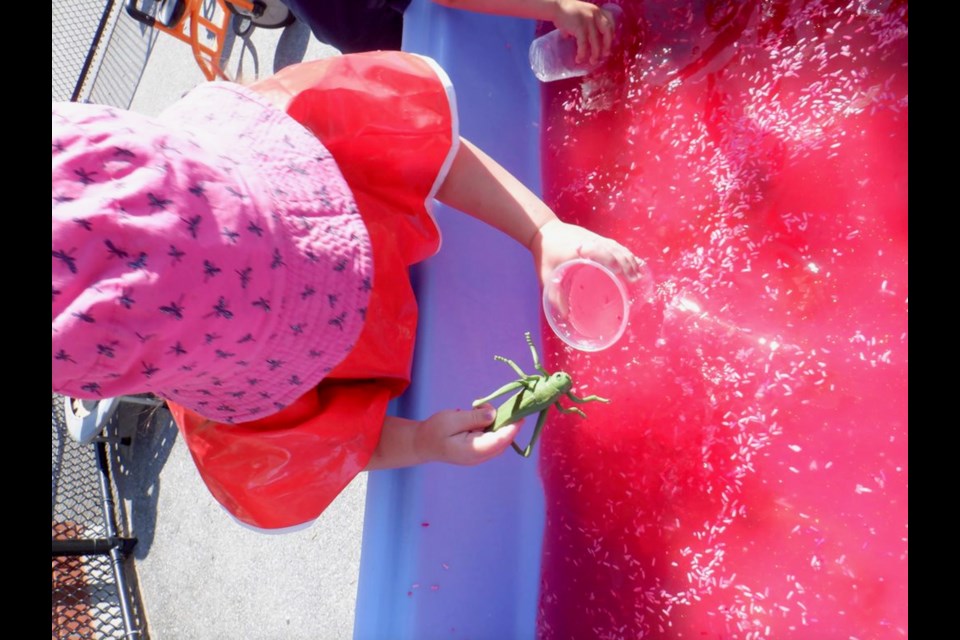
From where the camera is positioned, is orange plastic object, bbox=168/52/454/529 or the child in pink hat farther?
orange plastic object, bbox=168/52/454/529

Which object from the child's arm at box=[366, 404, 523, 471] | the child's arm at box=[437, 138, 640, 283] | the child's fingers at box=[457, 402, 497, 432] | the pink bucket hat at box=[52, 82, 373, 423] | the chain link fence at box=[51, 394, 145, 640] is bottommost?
A: the chain link fence at box=[51, 394, 145, 640]

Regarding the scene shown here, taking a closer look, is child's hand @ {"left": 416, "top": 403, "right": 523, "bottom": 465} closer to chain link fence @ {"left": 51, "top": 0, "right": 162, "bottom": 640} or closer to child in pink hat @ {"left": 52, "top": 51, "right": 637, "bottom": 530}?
child in pink hat @ {"left": 52, "top": 51, "right": 637, "bottom": 530}

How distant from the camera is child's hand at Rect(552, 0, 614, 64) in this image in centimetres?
86

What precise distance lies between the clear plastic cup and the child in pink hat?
23 millimetres

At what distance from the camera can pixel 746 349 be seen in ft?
2.40

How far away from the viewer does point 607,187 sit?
873 millimetres

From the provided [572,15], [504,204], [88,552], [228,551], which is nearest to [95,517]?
[88,552]

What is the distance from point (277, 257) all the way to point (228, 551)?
96 centimetres

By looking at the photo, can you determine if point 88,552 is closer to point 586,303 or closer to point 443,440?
point 443,440

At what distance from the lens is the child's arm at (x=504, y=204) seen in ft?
2.39

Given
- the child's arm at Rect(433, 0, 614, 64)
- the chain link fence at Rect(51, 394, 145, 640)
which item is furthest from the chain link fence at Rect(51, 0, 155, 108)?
the child's arm at Rect(433, 0, 614, 64)

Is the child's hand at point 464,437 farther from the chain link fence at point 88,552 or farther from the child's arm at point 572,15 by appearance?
the chain link fence at point 88,552

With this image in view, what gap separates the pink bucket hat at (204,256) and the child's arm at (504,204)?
0.59 ft

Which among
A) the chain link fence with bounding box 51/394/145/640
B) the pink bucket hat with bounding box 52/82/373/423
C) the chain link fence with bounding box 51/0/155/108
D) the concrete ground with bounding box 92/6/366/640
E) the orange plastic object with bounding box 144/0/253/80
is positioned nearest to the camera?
the pink bucket hat with bounding box 52/82/373/423
